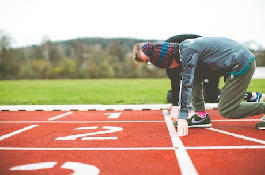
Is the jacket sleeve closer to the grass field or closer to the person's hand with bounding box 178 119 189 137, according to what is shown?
the person's hand with bounding box 178 119 189 137

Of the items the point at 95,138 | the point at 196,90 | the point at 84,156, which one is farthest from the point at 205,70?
the point at 84,156

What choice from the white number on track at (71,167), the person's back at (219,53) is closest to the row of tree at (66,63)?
the person's back at (219,53)

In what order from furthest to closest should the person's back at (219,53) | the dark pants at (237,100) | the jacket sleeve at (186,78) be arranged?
the dark pants at (237,100) → the person's back at (219,53) → the jacket sleeve at (186,78)

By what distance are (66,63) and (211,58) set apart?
85.7m

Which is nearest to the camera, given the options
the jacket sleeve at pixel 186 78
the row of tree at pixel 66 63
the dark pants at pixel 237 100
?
the jacket sleeve at pixel 186 78

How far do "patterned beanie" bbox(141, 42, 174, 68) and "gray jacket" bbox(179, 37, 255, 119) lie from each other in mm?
169

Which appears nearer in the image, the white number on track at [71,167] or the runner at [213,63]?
the white number on track at [71,167]

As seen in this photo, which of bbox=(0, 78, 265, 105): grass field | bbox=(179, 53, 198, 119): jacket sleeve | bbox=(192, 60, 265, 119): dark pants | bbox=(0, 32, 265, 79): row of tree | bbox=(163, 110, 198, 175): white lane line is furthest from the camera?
bbox=(0, 32, 265, 79): row of tree

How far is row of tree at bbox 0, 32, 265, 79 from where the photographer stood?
5956 centimetres

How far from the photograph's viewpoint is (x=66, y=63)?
284ft

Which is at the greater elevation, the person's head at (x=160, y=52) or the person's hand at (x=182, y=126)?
the person's head at (x=160, y=52)

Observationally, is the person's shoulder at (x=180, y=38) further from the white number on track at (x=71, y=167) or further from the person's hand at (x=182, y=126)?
the white number on track at (x=71, y=167)

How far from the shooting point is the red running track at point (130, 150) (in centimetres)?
262

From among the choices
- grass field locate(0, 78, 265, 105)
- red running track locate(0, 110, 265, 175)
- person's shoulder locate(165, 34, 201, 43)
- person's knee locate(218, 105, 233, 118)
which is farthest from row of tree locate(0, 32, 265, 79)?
person's knee locate(218, 105, 233, 118)
